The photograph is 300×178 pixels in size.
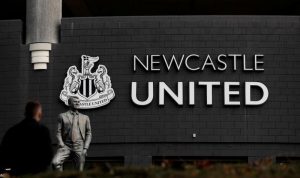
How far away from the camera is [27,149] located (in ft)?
38.2

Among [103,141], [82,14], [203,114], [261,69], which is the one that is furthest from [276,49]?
[82,14]

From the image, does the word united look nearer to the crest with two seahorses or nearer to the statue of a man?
the crest with two seahorses

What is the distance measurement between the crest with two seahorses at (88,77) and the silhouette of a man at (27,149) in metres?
11.4

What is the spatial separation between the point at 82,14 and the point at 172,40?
366 inches

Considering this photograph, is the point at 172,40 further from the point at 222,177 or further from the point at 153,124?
the point at 222,177

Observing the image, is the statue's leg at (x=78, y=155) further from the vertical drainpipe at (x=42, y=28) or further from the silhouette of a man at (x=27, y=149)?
the vertical drainpipe at (x=42, y=28)

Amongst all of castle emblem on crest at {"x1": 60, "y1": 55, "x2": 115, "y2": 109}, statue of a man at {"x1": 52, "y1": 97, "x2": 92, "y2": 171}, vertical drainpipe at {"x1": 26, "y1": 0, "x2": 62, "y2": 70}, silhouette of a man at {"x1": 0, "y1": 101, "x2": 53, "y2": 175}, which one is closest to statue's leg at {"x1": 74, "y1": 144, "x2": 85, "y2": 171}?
statue of a man at {"x1": 52, "y1": 97, "x2": 92, "y2": 171}

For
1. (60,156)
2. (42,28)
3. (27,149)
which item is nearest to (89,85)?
(42,28)

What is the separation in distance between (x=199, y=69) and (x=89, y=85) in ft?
9.97

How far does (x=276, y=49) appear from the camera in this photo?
23422 millimetres

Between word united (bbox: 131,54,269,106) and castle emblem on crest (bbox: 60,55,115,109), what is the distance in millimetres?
771

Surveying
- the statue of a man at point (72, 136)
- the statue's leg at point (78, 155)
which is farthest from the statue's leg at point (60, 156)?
the statue's leg at point (78, 155)

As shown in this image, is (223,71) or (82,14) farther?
(82,14)

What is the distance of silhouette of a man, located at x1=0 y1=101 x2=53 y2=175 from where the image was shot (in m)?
11.6
